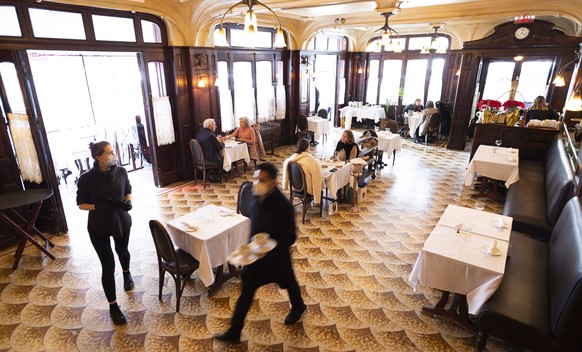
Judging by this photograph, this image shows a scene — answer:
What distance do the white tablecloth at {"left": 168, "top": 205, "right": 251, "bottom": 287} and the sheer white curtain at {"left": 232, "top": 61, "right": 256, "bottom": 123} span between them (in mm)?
4981

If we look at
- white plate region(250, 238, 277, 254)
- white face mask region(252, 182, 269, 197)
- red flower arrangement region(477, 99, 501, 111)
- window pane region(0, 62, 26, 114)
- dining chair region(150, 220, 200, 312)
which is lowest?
dining chair region(150, 220, 200, 312)

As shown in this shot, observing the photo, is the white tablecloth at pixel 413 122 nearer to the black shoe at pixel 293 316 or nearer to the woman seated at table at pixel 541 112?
the woman seated at table at pixel 541 112

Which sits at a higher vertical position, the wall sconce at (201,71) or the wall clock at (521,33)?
the wall clock at (521,33)

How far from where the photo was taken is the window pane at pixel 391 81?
1237 cm

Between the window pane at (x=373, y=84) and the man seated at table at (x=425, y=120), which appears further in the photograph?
the window pane at (x=373, y=84)

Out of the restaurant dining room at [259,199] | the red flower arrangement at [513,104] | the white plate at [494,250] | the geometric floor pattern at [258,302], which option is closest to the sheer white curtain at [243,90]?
the restaurant dining room at [259,199]

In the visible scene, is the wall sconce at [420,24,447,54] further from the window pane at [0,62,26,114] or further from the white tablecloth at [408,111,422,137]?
the window pane at [0,62,26,114]

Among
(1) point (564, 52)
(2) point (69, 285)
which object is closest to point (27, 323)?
(2) point (69, 285)

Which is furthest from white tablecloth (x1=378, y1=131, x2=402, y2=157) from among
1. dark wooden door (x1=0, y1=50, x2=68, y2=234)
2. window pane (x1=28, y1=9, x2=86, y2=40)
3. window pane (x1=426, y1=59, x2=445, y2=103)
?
dark wooden door (x1=0, y1=50, x2=68, y2=234)

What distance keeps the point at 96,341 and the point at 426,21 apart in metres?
8.36

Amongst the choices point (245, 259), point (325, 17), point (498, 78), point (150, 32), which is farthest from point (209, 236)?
point (498, 78)

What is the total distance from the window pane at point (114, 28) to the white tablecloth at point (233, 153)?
257 cm

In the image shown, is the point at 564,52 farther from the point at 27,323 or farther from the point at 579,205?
the point at 27,323

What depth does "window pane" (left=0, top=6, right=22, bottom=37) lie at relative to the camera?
4.10 m
